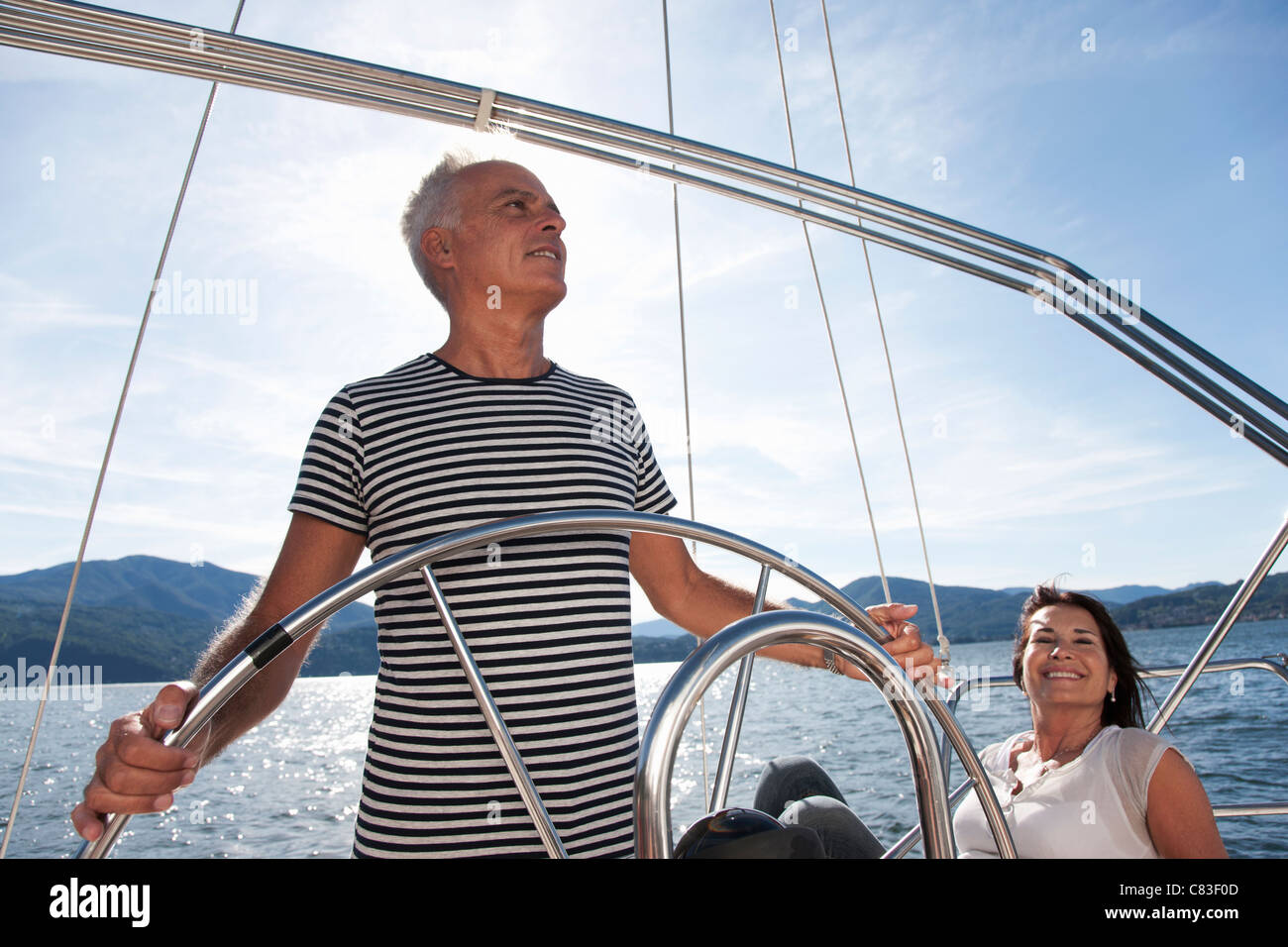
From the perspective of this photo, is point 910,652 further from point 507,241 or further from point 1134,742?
point 1134,742

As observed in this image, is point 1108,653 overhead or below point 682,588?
below

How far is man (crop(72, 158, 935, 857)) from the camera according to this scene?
108 cm

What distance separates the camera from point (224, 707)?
100 centimetres

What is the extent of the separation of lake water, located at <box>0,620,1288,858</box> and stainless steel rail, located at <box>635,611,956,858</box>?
1.70 m

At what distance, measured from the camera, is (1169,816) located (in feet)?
5.49

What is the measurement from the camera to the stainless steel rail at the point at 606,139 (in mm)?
1130

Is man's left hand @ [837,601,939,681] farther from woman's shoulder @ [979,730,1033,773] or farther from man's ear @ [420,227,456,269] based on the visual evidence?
woman's shoulder @ [979,730,1033,773]

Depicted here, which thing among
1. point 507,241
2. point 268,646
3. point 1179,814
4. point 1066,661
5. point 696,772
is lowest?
point 696,772

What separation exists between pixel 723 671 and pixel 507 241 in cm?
90

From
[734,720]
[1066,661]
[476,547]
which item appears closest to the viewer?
[476,547]

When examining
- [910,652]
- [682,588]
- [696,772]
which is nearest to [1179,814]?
[910,652]

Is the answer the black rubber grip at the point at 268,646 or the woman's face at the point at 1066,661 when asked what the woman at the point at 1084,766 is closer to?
the woman's face at the point at 1066,661
